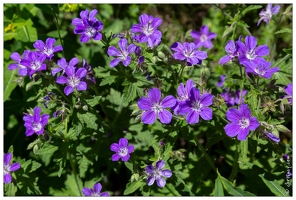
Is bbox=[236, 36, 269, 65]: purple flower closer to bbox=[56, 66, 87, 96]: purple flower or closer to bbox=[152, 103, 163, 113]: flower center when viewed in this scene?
bbox=[152, 103, 163, 113]: flower center

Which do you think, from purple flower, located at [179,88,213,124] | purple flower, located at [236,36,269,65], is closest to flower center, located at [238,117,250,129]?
purple flower, located at [179,88,213,124]

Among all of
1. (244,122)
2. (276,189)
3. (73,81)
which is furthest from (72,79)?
(276,189)

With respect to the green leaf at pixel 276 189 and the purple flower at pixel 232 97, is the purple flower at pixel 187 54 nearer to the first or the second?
the purple flower at pixel 232 97

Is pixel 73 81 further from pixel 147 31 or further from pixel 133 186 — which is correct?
pixel 133 186

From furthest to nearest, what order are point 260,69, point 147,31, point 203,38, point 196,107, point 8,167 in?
point 203,38 → point 8,167 → point 147,31 → point 260,69 → point 196,107

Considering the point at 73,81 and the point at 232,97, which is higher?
the point at 73,81

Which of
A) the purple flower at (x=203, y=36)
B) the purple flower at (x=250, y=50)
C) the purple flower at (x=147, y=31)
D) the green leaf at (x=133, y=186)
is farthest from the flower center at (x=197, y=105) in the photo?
the purple flower at (x=203, y=36)
